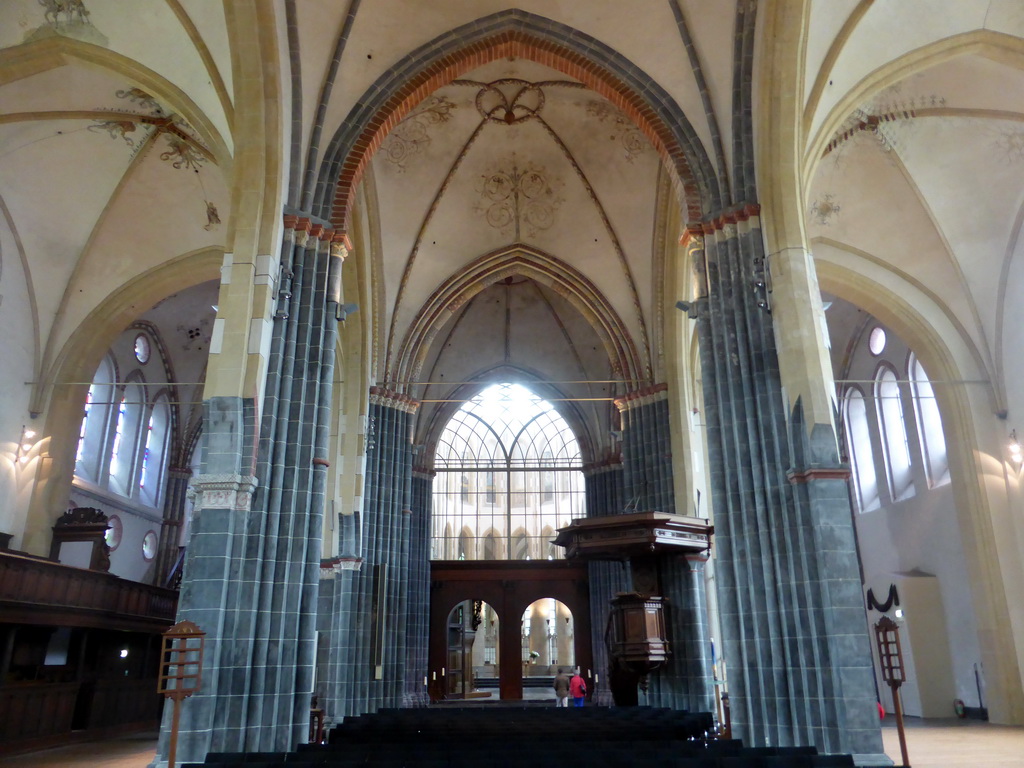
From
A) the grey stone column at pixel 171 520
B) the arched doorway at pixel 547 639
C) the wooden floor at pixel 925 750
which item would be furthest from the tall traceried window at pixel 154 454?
the arched doorway at pixel 547 639

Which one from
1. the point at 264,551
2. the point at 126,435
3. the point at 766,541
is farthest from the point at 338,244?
the point at 126,435

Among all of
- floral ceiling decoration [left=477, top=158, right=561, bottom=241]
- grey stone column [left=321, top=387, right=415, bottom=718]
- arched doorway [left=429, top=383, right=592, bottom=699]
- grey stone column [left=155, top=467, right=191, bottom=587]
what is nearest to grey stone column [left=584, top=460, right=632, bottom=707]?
arched doorway [left=429, top=383, right=592, bottom=699]

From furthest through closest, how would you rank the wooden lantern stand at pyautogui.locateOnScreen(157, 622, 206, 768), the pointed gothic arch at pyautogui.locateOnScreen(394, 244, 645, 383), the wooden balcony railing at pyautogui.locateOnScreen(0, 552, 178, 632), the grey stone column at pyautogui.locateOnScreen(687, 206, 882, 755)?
the pointed gothic arch at pyautogui.locateOnScreen(394, 244, 645, 383) → the wooden balcony railing at pyautogui.locateOnScreen(0, 552, 178, 632) → the grey stone column at pyautogui.locateOnScreen(687, 206, 882, 755) → the wooden lantern stand at pyautogui.locateOnScreen(157, 622, 206, 768)

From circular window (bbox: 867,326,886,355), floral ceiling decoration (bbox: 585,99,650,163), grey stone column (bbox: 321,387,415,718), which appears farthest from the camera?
circular window (bbox: 867,326,886,355)

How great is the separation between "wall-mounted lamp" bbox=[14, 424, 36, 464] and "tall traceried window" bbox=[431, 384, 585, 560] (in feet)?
43.4

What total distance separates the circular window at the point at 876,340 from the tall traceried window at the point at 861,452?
4.03 ft

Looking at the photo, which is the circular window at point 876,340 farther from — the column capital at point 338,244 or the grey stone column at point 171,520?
the grey stone column at point 171,520

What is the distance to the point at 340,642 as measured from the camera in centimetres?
1550

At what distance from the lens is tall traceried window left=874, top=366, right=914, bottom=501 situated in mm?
18984

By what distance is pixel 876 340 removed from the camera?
19.9m

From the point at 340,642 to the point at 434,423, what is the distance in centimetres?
1110

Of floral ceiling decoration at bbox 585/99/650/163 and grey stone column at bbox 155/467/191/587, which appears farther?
grey stone column at bbox 155/467/191/587

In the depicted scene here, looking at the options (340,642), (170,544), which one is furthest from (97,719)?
(170,544)

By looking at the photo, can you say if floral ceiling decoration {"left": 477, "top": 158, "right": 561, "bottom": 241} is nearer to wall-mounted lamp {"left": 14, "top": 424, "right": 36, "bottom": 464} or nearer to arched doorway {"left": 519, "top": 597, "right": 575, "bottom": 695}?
wall-mounted lamp {"left": 14, "top": 424, "right": 36, "bottom": 464}
